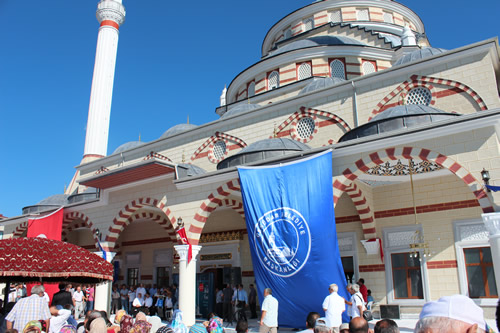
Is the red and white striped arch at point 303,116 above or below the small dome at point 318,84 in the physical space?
below

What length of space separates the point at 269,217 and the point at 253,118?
6.22 meters

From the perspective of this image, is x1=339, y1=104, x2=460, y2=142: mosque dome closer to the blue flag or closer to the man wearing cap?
the blue flag

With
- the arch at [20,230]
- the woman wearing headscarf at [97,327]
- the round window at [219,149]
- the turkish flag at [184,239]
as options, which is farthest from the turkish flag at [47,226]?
the woman wearing headscarf at [97,327]

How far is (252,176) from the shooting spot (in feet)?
25.7

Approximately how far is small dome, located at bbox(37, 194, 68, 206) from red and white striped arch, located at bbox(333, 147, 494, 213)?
37.6 ft

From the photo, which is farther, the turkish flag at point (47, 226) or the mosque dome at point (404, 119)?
the turkish flag at point (47, 226)

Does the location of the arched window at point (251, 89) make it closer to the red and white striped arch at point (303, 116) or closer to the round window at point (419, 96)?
the red and white striped arch at point (303, 116)

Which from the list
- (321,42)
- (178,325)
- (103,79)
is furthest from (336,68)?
(178,325)

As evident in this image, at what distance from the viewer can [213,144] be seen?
13.8m

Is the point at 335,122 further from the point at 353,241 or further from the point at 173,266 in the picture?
the point at 173,266

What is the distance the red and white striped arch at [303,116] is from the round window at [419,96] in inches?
68.5

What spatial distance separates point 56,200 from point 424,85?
511 inches

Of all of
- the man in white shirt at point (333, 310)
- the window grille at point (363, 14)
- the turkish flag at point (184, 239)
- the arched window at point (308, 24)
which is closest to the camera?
the man in white shirt at point (333, 310)

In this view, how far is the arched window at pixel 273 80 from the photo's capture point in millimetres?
15745
